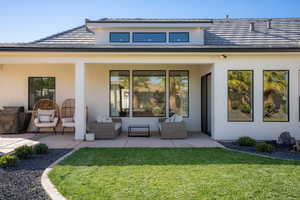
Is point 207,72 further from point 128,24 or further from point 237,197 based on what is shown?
point 237,197

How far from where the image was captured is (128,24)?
34.2ft

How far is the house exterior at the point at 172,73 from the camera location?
8.55 meters

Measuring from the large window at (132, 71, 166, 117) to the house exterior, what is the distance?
0.16 ft

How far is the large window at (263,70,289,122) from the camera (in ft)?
28.3

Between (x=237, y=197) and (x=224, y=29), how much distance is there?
1050cm

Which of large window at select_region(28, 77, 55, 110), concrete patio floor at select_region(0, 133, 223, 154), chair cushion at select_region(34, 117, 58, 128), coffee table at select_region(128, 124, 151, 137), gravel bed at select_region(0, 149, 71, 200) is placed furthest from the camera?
large window at select_region(28, 77, 55, 110)

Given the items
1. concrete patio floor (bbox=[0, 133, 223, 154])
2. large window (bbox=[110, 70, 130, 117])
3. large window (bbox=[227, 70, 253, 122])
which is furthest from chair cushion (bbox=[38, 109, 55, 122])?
large window (bbox=[227, 70, 253, 122])

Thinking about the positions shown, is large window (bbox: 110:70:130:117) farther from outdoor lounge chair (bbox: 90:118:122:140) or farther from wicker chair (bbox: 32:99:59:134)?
wicker chair (bbox: 32:99:59:134)

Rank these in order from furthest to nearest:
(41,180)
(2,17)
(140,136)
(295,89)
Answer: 1. (2,17)
2. (140,136)
3. (295,89)
4. (41,180)

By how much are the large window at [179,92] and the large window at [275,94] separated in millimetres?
3633

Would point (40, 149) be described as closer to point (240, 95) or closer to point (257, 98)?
point (240, 95)

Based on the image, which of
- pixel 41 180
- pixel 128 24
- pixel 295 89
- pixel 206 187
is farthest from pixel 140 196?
pixel 128 24

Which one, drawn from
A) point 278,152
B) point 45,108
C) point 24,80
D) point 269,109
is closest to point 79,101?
point 45,108

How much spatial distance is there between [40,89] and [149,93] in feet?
17.7
